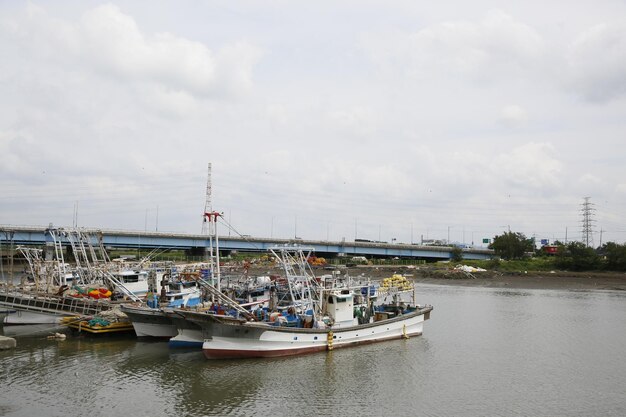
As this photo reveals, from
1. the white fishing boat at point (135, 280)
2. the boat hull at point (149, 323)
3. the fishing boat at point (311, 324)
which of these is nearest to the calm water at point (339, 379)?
the fishing boat at point (311, 324)

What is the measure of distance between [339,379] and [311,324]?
19.1ft

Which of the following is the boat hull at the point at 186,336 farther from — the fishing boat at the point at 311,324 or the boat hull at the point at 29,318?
the boat hull at the point at 29,318

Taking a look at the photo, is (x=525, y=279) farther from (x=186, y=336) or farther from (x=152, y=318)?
(x=152, y=318)

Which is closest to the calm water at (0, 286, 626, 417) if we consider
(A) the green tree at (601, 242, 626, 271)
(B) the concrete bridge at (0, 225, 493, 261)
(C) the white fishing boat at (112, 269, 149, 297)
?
(C) the white fishing boat at (112, 269, 149, 297)

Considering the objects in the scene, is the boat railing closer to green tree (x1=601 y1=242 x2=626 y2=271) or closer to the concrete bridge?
the concrete bridge

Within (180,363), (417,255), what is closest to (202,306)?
(180,363)

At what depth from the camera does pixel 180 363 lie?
3042 centimetres

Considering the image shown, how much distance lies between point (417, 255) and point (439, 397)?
4042 inches

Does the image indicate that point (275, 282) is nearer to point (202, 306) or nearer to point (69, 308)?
point (202, 306)

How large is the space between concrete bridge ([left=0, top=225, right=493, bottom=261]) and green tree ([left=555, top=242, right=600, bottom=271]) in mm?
29003

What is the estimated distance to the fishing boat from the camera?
101 ft

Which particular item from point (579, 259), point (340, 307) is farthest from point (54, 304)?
point (579, 259)

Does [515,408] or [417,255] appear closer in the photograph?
[515,408]

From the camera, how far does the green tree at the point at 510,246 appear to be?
116 meters
